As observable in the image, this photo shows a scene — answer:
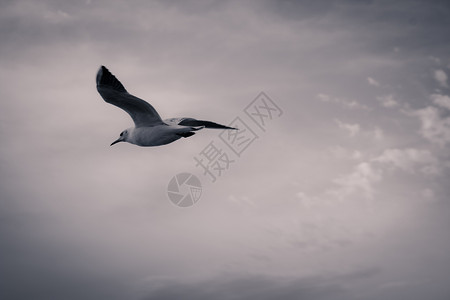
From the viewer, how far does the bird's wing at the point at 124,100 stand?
Result: 17.6m

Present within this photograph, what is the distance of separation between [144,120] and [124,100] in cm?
127

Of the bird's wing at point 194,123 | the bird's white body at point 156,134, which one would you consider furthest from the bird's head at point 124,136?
the bird's wing at point 194,123

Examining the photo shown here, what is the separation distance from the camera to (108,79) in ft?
57.8

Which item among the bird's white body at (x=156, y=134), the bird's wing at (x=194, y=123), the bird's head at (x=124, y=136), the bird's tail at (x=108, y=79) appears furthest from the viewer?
the bird's head at (x=124, y=136)

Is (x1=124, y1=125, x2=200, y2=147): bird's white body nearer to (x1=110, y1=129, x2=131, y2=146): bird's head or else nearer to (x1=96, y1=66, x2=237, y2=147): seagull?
(x1=96, y1=66, x2=237, y2=147): seagull

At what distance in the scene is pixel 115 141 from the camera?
2211cm

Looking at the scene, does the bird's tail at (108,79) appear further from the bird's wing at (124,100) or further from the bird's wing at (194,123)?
the bird's wing at (194,123)

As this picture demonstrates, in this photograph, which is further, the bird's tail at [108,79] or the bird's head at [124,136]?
the bird's head at [124,136]

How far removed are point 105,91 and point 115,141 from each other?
4661 mm

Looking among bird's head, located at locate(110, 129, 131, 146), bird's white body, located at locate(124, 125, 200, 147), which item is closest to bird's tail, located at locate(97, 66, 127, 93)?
bird's white body, located at locate(124, 125, 200, 147)

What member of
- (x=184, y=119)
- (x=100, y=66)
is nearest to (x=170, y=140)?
(x=184, y=119)

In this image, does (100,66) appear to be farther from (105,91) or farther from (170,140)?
(170,140)

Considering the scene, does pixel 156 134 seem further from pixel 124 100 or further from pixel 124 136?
pixel 124 136

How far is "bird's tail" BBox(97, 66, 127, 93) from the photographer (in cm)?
1755
